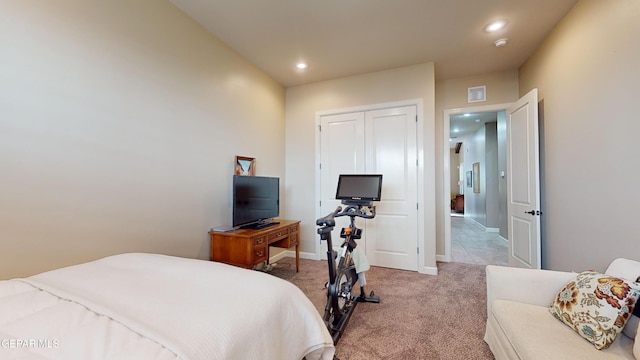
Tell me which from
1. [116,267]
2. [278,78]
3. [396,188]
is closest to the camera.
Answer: [116,267]

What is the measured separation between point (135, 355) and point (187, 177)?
1927mm

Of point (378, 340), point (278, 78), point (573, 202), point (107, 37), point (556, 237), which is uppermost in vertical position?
point (278, 78)

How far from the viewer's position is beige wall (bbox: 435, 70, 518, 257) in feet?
11.0

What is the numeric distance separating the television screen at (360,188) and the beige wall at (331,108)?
1019 millimetres

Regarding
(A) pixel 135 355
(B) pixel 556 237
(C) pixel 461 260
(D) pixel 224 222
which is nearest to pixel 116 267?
(A) pixel 135 355

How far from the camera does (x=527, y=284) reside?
152 centimetres

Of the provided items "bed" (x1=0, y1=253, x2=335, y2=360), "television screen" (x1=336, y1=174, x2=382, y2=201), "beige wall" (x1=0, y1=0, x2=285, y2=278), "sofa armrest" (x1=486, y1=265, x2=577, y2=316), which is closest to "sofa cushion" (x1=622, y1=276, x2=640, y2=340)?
"sofa armrest" (x1=486, y1=265, x2=577, y2=316)

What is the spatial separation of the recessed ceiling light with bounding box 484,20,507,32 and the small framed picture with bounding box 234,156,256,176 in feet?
9.75

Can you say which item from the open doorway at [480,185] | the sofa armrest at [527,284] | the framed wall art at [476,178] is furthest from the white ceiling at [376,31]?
the framed wall art at [476,178]

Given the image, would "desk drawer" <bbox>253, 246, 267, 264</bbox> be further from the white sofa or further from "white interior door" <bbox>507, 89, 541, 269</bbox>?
"white interior door" <bbox>507, 89, 541, 269</bbox>

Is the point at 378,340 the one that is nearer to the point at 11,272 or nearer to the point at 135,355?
the point at 135,355

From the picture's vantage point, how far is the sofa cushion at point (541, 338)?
1057mm

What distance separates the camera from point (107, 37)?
5.64 ft

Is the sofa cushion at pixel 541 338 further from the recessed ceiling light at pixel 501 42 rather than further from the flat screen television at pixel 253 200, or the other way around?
the recessed ceiling light at pixel 501 42
